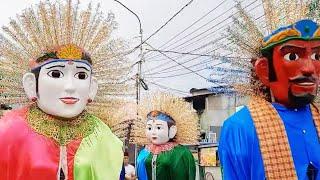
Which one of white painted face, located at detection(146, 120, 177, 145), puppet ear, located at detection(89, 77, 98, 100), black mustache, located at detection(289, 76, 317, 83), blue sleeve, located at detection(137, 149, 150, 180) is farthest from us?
blue sleeve, located at detection(137, 149, 150, 180)

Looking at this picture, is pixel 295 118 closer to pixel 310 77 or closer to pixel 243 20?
pixel 310 77

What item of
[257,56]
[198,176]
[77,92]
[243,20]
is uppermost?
[243,20]

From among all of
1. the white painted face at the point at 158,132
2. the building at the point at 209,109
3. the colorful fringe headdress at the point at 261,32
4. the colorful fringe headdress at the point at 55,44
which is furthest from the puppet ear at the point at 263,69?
the building at the point at 209,109

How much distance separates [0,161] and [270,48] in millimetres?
1837

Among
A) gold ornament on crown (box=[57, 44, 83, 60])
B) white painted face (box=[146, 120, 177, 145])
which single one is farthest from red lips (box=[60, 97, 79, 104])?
white painted face (box=[146, 120, 177, 145])

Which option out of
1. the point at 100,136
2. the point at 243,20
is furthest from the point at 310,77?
the point at 100,136

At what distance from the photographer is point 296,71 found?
12.1ft

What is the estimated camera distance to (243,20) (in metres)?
3.97

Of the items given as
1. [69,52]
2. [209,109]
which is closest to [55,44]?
[69,52]

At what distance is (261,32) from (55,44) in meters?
1.38

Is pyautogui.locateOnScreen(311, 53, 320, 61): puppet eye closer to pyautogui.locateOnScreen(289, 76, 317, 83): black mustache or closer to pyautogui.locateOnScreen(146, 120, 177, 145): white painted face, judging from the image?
pyautogui.locateOnScreen(289, 76, 317, 83): black mustache

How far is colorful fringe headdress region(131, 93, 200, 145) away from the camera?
7160 mm

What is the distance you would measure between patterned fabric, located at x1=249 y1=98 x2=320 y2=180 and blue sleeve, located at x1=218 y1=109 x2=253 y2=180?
0.08 m

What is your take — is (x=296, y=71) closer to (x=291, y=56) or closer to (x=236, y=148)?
(x=291, y=56)
